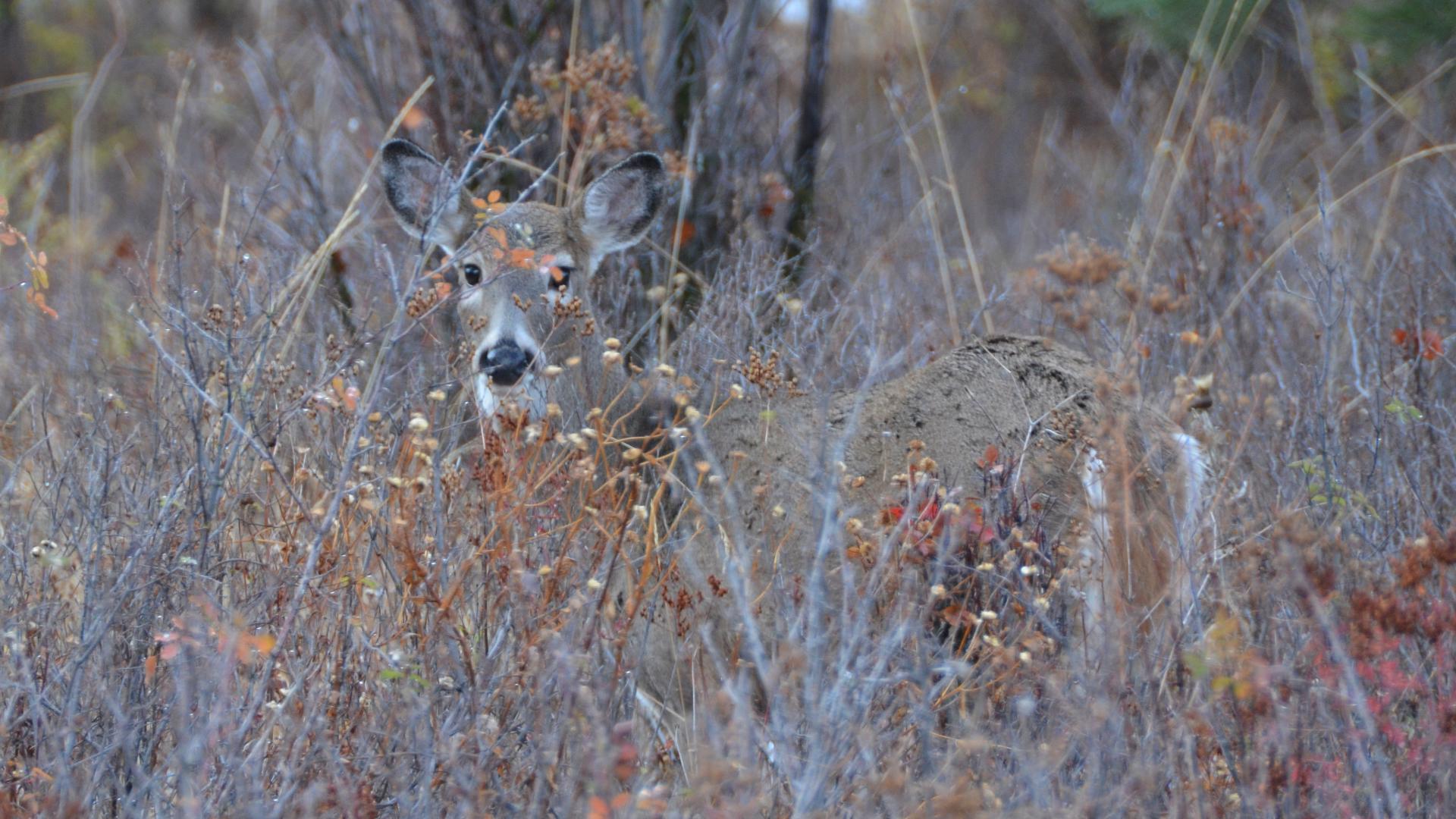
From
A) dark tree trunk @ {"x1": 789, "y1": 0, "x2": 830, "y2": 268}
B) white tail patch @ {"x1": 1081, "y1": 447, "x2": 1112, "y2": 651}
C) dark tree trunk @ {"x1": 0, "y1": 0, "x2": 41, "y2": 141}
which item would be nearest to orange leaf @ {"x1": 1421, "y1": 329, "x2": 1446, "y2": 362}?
white tail patch @ {"x1": 1081, "y1": 447, "x2": 1112, "y2": 651}

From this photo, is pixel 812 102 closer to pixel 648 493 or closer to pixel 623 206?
pixel 623 206

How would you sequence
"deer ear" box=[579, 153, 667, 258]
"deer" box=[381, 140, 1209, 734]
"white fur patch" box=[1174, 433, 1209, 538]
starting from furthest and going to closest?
"deer ear" box=[579, 153, 667, 258]
"white fur patch" box=[1174, 433, 1209, 538]
"deer" box=[381, 140, 1209, 734]

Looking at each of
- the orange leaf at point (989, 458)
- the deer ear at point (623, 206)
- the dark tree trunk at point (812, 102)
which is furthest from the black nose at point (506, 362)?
the dark tree trunk at point (812, 102)

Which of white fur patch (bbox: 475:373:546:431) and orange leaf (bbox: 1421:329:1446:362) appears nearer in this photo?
white fur patch (bbox: 475:373:546:431)

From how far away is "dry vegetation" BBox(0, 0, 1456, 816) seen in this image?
3.05 metres

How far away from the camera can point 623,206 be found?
564 cm

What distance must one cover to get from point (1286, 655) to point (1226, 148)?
3635 millimetres

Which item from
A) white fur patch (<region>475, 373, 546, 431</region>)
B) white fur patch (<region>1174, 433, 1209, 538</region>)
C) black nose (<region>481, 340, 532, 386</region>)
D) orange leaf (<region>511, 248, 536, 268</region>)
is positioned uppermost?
orange leaf (<region>511, 248, 536, 268</region>)

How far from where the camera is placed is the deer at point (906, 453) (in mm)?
3920

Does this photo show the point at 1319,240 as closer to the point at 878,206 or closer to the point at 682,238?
the point at 878,206

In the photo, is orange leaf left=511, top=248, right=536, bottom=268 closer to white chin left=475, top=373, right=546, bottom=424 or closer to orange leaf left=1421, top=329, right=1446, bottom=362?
white chin left=475, top=373, right=546, bottom=424

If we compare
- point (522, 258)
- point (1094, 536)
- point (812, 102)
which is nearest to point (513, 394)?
point (522, 258)

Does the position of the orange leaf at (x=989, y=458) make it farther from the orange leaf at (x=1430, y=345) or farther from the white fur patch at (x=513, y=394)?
the orange leaf at (x=1430, y=345)

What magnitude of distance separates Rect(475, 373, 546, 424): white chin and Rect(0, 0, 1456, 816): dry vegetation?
0.49 ft
